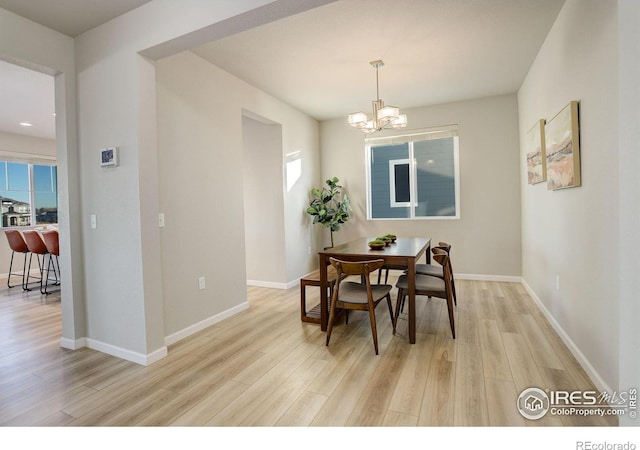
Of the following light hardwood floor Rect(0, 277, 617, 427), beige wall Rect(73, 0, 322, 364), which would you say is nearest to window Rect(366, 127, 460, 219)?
light hardwood floor Rect(0, 277, 617, 427)

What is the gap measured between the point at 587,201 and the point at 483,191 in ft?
9.29

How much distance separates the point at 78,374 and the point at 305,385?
1633 millimetres

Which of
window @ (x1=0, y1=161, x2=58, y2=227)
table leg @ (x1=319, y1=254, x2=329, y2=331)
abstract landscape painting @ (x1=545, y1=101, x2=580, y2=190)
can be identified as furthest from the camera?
window @ (x1=0, y1=161, x2=58, y2=227)

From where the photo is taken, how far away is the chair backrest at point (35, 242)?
15.3 ft

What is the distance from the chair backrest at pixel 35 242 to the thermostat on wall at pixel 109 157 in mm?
3031

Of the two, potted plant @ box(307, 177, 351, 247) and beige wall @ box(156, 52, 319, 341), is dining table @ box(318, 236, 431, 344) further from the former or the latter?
potted plant @ box(307, 177, 351, 247)

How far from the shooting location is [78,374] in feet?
7.68

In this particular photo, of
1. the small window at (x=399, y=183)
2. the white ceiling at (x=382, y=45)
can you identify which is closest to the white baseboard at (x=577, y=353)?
the small window at (x=399, y=183)

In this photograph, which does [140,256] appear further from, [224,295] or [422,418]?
[422,418]

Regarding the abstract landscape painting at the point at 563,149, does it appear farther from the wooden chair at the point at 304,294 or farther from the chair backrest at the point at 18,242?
the chair backrest at the point at 18,242

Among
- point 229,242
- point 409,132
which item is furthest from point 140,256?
point 409,132

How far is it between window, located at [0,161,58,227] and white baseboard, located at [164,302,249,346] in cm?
492

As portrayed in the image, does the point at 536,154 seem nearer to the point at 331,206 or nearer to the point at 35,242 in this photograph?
the point at 331,206

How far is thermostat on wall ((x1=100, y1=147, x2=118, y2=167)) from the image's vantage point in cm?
252
